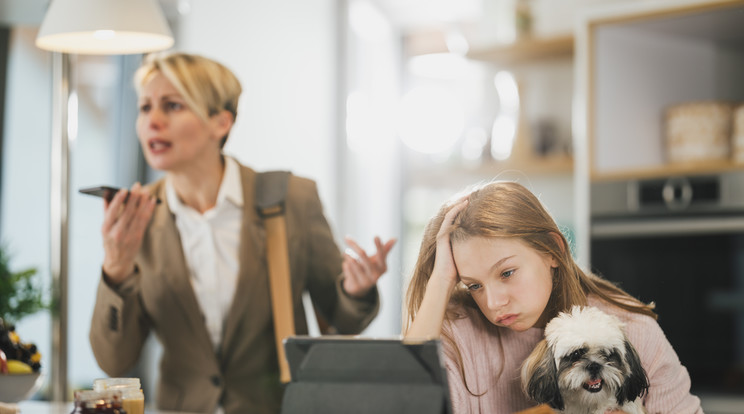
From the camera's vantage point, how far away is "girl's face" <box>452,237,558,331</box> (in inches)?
53.2

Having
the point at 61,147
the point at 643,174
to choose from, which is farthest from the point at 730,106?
the point at 61,147

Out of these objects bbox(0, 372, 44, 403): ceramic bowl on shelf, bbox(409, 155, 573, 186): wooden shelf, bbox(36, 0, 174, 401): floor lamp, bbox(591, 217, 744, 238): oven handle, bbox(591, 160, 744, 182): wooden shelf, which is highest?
bbox(36, 0, 174, 401): floor lamp

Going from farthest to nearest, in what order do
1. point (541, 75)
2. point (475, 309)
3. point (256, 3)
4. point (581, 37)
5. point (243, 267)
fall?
point (541, 75) → point (256, 3) → point (581, 37) → point (243, 267) → point (475, 309)

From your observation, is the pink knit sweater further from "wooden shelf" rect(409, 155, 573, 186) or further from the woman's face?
"wooden shelf" rect(409, 155, 573, 186)

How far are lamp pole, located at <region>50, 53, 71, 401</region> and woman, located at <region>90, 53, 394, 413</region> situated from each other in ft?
2.99

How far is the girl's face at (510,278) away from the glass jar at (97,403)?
592mm

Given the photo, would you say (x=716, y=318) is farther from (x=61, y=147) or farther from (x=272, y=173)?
(x=61, y=147)

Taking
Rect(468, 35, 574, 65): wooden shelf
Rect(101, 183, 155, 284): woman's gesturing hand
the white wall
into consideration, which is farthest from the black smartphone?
Rect(468, 35, 574, 65): wooden shelf

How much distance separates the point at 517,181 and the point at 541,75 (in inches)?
101

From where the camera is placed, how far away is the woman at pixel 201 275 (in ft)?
6.69

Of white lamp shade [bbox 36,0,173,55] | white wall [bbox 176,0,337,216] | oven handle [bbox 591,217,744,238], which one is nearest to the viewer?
white lamp shade [bbox 36,0,173,55]

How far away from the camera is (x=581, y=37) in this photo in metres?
3.15

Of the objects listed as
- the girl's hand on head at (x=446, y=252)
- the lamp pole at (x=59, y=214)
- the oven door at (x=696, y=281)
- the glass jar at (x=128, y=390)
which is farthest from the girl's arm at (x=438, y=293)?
the lamp pole at (x=59, y=214)

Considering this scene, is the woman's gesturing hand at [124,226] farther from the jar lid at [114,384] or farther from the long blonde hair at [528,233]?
the long blonde hair at [528,233]
